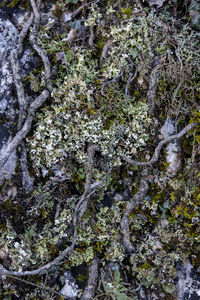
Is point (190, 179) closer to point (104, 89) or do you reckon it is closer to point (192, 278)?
point (192, 278)

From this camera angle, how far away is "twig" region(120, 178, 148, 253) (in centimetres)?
280

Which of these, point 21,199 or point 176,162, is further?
point 176,162

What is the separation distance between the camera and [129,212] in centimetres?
285

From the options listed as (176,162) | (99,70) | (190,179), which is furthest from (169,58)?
(190,179)

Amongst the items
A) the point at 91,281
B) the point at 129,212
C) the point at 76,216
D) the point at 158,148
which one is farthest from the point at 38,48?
the point at 91,281

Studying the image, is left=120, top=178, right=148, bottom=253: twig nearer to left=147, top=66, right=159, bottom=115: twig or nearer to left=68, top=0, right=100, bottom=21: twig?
left=147, top=66, right=159, bottom=115: twig

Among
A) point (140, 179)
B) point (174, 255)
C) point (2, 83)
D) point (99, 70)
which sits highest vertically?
point (99, 70)

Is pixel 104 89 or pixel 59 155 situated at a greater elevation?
pixel 104 89

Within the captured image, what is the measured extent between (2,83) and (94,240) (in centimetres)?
181

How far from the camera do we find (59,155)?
275 centimetres

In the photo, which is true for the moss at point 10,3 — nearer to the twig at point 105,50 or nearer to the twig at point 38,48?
the twig at point 38,48

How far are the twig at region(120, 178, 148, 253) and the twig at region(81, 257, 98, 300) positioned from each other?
35 centimetres

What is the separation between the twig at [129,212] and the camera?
280 cm

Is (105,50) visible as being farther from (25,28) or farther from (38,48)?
(25,28)
